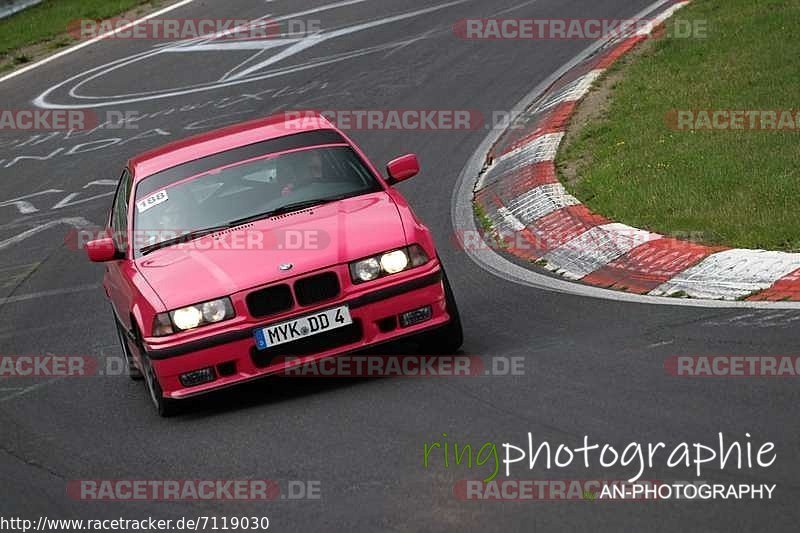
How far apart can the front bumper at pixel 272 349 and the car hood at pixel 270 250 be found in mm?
229

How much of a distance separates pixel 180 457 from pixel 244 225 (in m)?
1.83

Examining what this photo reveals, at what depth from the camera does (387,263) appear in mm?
7953

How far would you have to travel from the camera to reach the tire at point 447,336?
812cm

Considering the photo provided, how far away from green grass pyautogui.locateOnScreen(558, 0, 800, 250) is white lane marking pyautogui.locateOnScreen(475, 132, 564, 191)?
240 millimetres

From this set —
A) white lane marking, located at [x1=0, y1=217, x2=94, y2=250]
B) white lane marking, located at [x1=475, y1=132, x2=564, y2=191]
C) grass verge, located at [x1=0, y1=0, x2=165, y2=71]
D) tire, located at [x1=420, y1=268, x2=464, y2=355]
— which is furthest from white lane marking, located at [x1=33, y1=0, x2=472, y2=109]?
tire, located at [x1=420, y1=268, x2=464, y2=355]

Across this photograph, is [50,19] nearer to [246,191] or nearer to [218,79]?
[218,79]

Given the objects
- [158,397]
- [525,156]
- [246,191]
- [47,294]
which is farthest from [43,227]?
[158,397]

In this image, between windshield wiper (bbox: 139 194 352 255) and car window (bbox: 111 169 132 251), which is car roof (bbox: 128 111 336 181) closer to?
car window (bbox: 111 169 132 251)

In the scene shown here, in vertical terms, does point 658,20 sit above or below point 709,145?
below

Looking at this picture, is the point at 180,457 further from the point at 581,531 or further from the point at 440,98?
the point at 440,98

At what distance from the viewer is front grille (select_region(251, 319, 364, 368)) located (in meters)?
7.80

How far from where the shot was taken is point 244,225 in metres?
8.52

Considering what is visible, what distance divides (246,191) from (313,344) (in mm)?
1467

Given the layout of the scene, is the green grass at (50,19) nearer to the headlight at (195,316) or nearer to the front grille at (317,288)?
the headlight at (195,316)
